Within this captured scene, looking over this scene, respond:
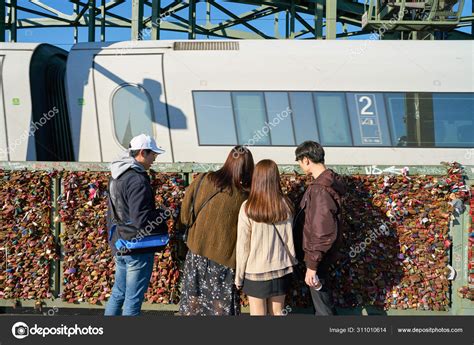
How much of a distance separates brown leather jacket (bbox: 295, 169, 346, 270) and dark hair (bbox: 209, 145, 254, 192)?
0.57m

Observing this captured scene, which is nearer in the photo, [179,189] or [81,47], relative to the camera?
[179,189]

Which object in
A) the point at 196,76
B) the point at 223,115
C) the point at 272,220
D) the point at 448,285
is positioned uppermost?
the point at 196,76

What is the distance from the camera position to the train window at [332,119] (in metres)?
8.77

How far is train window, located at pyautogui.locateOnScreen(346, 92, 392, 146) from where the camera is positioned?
872 centimetres

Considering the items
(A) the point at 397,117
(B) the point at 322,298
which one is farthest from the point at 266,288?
(A) the point at 397,117

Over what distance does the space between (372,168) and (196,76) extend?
483 centimetres

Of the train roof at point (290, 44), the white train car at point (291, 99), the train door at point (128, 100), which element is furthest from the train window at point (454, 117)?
the train door at point (128, 100)

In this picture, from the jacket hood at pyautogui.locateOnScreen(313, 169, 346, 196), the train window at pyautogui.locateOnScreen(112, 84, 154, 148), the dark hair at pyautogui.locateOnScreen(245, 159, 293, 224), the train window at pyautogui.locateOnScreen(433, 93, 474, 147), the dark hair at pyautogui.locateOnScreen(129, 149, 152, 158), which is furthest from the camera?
the train window at pyautogui.locateOnScreen(112, 84, 154, 148)

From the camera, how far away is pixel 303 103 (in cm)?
879

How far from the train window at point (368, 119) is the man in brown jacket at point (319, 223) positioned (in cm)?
466

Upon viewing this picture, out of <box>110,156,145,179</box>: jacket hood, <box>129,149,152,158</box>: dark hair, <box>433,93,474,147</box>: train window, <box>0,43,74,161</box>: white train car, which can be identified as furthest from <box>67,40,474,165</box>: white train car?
<box>110,156,145,179</box>: jacket hood

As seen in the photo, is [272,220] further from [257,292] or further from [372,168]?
[372,168]

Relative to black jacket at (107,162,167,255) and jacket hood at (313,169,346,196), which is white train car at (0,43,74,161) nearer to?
black jacket at (107,162,167,255)

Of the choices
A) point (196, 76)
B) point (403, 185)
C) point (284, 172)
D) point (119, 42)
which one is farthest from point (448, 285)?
point (119, 42)
